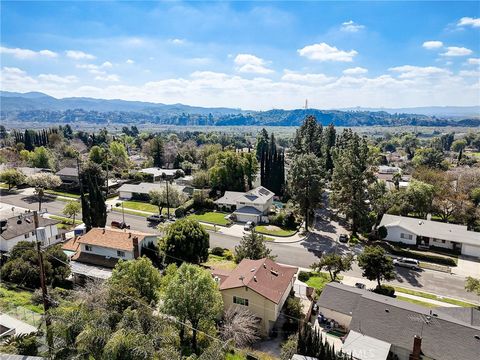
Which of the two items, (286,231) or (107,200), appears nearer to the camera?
(286,231)

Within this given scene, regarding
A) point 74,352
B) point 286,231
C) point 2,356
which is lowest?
point 286,231

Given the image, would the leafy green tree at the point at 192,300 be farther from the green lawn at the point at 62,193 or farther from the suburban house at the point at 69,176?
the suburban house at the point at 69,176

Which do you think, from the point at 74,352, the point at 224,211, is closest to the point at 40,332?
the point at 74,352

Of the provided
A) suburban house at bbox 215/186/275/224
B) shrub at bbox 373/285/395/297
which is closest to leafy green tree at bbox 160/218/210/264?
shrub at bbox 373/285/395/297

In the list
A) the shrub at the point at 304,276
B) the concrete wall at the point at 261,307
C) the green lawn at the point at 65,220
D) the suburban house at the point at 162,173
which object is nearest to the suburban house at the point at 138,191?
the suburban house at the point at 162,173

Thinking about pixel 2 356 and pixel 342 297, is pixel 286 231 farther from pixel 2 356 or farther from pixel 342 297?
pixel 2 356

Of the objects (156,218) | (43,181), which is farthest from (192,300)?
(43,181)
